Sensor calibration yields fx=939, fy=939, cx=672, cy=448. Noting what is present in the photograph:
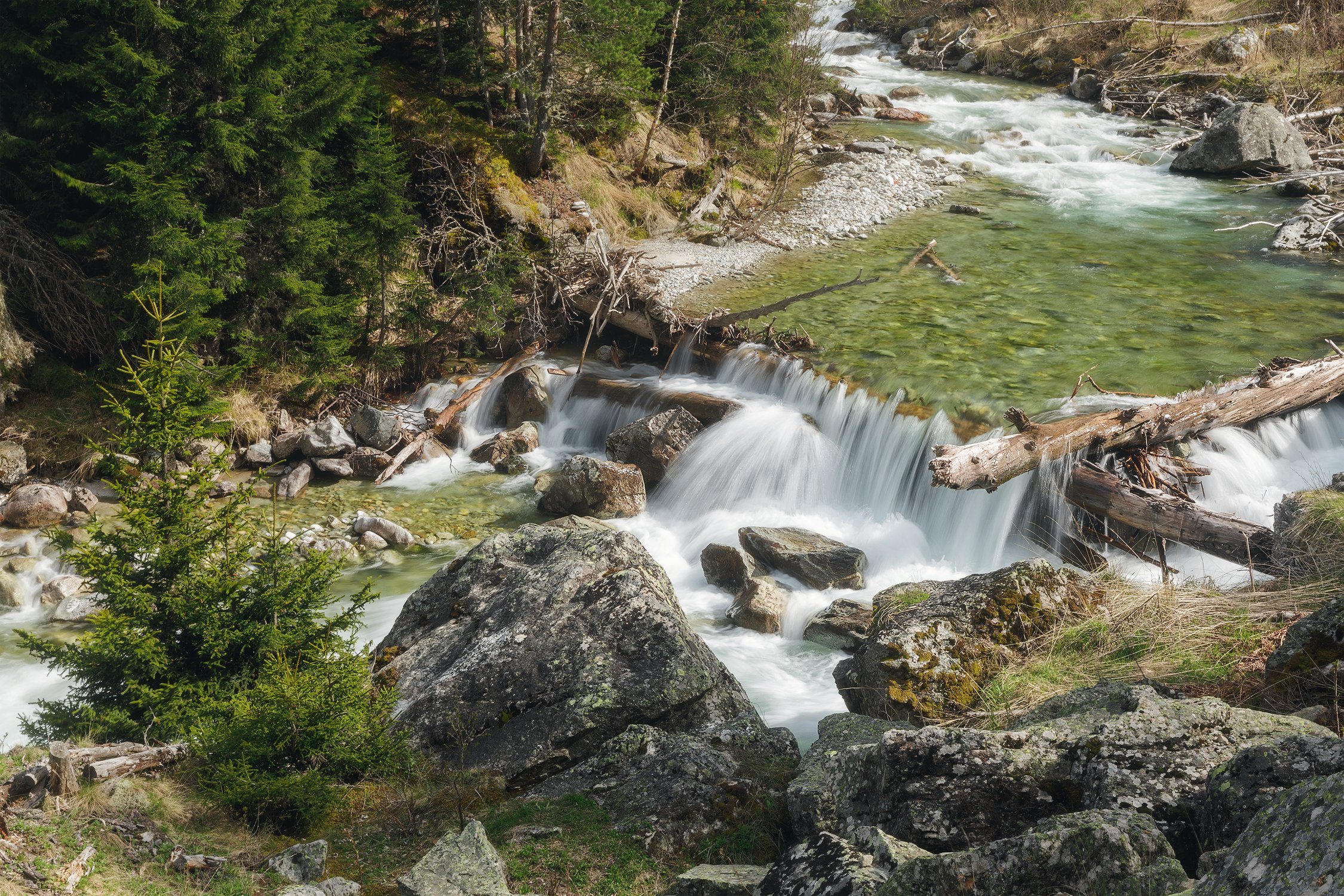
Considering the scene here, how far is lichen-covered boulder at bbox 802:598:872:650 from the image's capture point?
999 cm

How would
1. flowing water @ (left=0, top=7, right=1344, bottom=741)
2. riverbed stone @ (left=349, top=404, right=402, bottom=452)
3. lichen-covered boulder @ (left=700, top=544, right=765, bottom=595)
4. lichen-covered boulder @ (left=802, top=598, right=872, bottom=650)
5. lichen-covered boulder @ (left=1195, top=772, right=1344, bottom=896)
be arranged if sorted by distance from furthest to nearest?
1. riverbed stone @ (left=349, top=404, right=402, bottom=452)
2. lichen-covered boulder @ (left=700, top=544, right=765, bottom=595)
3. flowing water @ (left=0, top=7, right=1344, bottom=741)
4. lichen-covered boulder @ (left=802, top=598, right=872, bottom=650)
5. lichen-covered boulder @ (left=1195, top=772, right=1344, bottom=896)

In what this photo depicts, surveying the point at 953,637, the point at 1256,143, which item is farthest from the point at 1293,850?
the point at 1256,143

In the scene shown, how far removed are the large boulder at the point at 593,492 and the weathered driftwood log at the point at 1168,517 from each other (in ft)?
18.7

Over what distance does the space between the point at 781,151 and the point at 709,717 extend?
1875 cm

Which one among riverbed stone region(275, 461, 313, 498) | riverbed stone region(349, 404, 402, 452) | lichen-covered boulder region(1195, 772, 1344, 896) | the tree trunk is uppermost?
the tree trunk

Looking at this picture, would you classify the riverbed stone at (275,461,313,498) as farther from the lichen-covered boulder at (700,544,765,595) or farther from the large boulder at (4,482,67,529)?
the lichen-covered boulder at (700,544,765,595)

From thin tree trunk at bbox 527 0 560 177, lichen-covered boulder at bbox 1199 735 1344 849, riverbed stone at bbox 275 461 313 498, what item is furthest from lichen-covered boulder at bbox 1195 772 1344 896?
thin tree trunk at bbox 527 0 560 177

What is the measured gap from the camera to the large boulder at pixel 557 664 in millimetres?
6527

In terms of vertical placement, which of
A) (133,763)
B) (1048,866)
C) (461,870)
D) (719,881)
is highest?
(1048,866)

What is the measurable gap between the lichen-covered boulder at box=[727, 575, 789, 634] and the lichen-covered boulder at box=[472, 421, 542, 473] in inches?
195

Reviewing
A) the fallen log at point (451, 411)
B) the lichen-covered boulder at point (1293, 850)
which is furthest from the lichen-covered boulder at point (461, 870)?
the fallen log at point (451, 411)

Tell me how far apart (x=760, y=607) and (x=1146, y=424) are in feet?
16.3

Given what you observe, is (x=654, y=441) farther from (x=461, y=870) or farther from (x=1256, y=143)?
(x=1256, y=143)

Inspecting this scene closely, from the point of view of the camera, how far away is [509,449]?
14.6m
